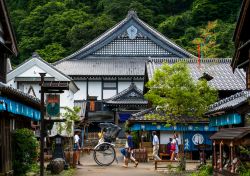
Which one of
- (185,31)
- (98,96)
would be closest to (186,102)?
(98,96)

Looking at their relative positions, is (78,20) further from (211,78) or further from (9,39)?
(9,39)

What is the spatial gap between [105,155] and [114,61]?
102ft

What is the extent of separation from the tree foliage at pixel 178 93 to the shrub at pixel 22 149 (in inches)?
292

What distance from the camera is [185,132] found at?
32688 mm

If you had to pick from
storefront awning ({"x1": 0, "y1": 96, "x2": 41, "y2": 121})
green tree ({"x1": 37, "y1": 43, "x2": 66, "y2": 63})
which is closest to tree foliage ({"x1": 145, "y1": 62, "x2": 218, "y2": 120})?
storefront awning ({"x1": 0, "y1": 96, "x2": 41, "y2": 121})

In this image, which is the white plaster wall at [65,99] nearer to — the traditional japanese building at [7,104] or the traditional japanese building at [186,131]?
the traditional japanese building at [186,131]

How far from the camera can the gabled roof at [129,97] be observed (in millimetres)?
52562

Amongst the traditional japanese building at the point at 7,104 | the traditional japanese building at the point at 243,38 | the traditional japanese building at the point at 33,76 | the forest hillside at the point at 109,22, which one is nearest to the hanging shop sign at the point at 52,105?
the traditional japanese building at the point at 7,104

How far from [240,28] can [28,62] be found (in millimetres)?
27803

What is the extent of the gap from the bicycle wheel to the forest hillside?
41.4 m

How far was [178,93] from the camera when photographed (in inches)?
931

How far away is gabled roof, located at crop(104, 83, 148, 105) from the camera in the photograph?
5256cm

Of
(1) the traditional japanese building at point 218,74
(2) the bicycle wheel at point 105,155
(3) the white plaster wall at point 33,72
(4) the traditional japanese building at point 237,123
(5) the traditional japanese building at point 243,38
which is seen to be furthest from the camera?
(3) the white plaster wall at point 33,72

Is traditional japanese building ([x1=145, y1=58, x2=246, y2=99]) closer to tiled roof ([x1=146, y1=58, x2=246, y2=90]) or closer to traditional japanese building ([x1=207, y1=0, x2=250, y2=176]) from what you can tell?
tiled roof ([x1=146, y1=58, x2=246, y2=90])
